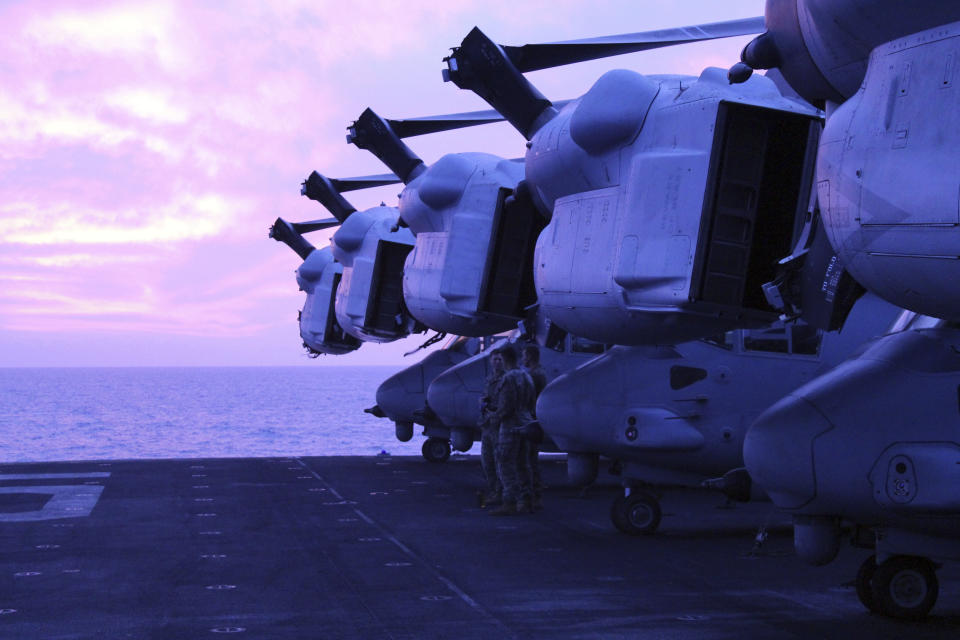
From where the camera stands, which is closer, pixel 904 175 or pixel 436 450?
pixel 904 175

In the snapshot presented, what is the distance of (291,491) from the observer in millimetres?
17750

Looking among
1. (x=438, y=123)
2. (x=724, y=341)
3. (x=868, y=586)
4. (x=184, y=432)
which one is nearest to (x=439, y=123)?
(x=438, y=123)

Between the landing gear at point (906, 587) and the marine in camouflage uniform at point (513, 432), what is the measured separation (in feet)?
21.6

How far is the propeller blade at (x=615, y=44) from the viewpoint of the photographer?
11.7 metres

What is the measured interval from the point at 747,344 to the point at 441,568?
159 inches

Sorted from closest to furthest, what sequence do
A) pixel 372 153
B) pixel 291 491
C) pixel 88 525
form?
pixel 88 525
pixel 291 491
pixel 372 153

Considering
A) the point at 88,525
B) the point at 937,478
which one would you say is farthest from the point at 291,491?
the point at 937,478

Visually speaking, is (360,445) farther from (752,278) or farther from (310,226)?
(752,278)

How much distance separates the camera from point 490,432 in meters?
15.1

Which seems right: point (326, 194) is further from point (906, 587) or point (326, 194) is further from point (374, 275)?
point (906, 587)

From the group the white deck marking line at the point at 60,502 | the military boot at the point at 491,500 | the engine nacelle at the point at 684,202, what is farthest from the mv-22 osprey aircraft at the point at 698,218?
the white deck marking line at the point at 60,502

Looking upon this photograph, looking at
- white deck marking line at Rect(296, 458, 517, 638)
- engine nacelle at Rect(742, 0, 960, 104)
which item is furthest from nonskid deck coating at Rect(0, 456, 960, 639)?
engine nacelle at Rect(742, 0, 960, 104)

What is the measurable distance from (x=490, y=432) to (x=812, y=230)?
7.28 m

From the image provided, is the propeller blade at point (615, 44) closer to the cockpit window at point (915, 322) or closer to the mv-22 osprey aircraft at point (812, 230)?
the mv-22 osprey aircraft at point (812, 230)
